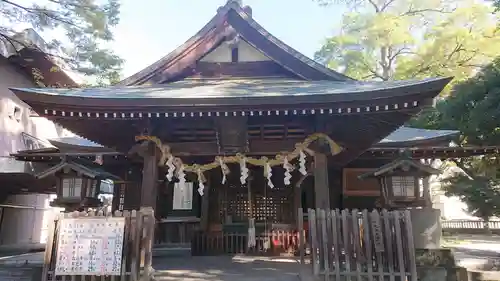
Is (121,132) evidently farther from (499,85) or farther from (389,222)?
(499,85)

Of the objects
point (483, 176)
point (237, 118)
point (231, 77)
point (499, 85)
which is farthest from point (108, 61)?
point (483, 176)

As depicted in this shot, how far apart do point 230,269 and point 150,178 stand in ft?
8.65

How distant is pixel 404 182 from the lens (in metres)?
8.34

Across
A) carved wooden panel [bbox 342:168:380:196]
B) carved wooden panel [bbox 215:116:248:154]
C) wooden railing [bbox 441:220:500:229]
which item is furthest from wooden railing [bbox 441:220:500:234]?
carved wooden panel [bbox 215:116:248:154]

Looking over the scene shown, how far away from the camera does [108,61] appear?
14086mm

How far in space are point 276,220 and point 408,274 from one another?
5.83m

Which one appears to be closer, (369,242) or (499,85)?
(369,242)

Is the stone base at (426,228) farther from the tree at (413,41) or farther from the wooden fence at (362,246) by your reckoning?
the tree at (413,41)

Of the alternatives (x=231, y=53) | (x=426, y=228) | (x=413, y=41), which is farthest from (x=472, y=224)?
(x=231, y=53)

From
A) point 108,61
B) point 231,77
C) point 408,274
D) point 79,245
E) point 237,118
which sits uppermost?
point 108,61

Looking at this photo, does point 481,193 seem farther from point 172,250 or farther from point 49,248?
point 49,248

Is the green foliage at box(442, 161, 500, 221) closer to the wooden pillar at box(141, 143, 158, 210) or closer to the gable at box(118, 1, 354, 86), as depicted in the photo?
the gable at box(118, 1, 354, 86)

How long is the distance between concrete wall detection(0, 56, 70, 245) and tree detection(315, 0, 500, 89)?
51.2 feet

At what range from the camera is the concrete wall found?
14.9 metres
